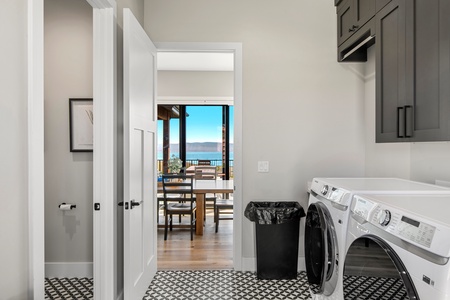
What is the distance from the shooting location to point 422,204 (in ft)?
4.22

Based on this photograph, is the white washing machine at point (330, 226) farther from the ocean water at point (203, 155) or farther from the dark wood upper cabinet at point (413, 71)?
the ocean water at point (203, 155)

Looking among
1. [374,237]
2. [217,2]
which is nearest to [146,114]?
[217,2]

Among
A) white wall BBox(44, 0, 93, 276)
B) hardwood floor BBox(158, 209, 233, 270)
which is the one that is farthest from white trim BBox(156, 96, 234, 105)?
white wall BBox(44, 0, 93, 276)

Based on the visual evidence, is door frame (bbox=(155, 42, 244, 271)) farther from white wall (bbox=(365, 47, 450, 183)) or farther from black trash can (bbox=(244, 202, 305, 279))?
white wall (bbox=(365, 47, 450, 183))

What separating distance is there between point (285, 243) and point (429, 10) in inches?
82.4

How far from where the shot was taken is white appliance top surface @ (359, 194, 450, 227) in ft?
3.42

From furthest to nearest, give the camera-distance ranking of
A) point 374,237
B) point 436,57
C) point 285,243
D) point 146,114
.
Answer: point 285,243 → point 146,114 → point 436,57 → point 374,237

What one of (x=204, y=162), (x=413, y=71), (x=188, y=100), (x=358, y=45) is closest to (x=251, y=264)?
(x=413, y=71)

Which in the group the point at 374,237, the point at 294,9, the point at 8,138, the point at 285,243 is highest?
the point at 294,9

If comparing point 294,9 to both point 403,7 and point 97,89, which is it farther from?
point 97,89

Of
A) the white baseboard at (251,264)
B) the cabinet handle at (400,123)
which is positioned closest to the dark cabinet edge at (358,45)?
the cabinet handle at (400,123)

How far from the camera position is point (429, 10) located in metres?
1.64

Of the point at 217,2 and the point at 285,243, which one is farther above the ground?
→ the point at 217,2

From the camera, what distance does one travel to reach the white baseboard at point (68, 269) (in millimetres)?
2861
